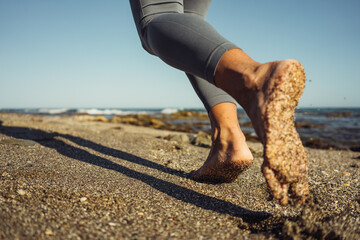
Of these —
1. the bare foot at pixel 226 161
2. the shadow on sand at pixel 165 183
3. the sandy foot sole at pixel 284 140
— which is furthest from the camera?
the bare foot at pixel 226 161

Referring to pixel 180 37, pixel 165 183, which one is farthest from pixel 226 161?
pixel 180 37

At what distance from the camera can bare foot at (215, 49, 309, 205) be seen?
0.91m

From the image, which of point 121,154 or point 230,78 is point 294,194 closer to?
point 230,78

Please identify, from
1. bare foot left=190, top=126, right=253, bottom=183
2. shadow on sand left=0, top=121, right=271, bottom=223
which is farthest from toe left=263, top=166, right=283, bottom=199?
bare foot left=190, top=126, right=253, bottom=183

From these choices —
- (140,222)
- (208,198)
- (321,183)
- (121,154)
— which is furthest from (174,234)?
(121,154)

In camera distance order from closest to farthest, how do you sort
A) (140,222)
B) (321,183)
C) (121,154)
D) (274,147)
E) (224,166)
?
(274,147), (140,222), (224,166), (321,183), (121,154)

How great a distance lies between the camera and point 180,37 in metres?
1.01

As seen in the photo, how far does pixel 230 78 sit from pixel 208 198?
2.51 ft

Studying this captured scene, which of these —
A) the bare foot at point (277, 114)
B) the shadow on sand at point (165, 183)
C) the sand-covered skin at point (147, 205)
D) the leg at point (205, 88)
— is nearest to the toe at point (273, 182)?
the bare foot at point (277, 114)

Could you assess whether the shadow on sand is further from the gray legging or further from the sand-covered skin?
the gray legging

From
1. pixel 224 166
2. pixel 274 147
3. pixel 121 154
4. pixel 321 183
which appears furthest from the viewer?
pixel 121 154

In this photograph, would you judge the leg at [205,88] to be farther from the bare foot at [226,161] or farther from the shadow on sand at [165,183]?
the shadow on sand at [165,183]

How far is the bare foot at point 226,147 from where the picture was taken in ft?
5.11

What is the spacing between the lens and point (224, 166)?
5.26 feet
